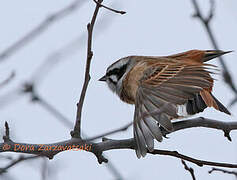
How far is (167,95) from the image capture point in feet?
14.1

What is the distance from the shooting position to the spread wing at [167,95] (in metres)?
3.72

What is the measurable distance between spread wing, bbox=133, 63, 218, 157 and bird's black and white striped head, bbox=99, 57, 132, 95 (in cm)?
66

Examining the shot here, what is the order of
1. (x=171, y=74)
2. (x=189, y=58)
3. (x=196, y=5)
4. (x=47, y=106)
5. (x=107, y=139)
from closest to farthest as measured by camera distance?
(x=47, y=106)
(x=107, y=139)
(x=196, y=5)
(x=171, y=74)
(x=189, y=58)

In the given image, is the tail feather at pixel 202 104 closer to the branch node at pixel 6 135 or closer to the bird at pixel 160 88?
the bird at pixel 160 88

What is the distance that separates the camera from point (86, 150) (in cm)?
318

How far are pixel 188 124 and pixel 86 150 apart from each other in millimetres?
1357

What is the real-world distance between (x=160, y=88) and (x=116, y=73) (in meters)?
1.42

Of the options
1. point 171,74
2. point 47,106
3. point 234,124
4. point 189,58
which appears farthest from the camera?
point 189,58

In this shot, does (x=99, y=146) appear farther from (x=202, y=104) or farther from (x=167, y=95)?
(x=202, y=104)

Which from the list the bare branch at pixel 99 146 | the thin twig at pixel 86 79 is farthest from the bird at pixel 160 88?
the thin twig at pixel 86 79

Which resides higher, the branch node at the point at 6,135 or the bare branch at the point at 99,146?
the branch node at the point at 6,135

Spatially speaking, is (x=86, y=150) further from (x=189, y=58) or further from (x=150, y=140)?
(x=189, y=58)

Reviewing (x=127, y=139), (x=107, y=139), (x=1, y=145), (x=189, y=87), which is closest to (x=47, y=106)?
(x=1, y=145)

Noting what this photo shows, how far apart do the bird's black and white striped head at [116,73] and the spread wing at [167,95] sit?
0.66 m
